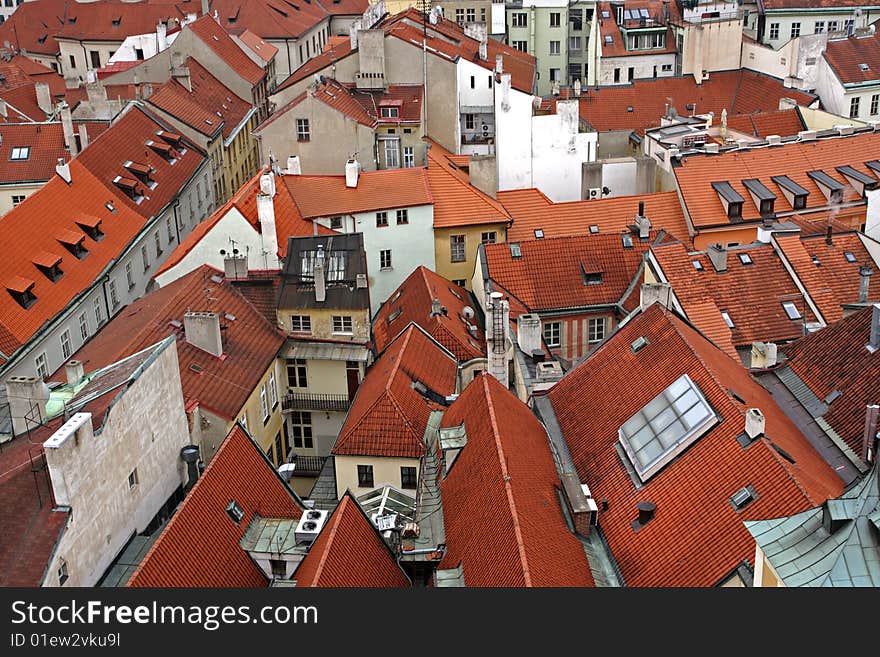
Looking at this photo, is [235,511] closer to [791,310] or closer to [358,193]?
[791,310]

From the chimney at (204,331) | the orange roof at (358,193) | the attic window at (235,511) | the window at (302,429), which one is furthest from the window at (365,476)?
the orange roof at (358,193)

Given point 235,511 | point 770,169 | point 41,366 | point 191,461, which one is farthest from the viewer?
point 770,169

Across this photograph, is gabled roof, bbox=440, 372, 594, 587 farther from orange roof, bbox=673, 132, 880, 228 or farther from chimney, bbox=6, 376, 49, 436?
orange roof, bbox=673, 132, 880, 228

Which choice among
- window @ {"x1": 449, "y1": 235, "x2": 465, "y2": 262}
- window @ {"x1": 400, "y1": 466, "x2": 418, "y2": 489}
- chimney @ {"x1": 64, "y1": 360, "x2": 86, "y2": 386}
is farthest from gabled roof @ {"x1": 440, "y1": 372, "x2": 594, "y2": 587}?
window @ {"x1": 449, "y1": 235, "x2": 465, "y2": 262}

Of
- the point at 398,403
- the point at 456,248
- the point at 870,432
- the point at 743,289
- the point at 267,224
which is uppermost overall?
the point at 267,224

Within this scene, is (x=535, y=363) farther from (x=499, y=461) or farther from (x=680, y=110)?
(x=680, y=110)

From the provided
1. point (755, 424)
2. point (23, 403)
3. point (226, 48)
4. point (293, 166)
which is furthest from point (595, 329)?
point (226, 48)

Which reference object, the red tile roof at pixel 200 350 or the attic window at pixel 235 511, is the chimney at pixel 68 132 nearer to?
the red tile roof at pixel 200 350
